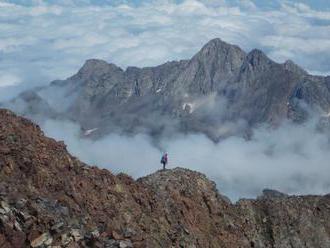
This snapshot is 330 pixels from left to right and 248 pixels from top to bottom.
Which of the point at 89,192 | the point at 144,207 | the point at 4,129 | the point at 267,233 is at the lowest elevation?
the point at 267,233

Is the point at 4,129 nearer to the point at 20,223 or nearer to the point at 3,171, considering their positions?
the point at 3,171

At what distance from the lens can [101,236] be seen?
176ft

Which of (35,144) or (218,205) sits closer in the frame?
(35,144)

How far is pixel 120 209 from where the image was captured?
253 ft

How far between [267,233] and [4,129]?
151 feet

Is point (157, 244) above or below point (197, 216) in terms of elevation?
above

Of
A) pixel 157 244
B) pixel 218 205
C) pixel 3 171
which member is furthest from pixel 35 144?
pixel 218 205

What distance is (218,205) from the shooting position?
98688 mm

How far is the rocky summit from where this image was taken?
171 ft

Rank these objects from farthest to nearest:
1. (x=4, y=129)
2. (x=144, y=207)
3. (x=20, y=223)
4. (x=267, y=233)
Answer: (x=267, y=233)
(x=144, y=207)
(x=4, y=129)
(x=20, y=223)

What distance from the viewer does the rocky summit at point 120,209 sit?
52.1 meters

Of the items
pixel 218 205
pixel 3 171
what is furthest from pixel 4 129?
pixel 218 205

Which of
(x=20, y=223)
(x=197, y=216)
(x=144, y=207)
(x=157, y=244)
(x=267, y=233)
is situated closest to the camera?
(x=20, y=223)

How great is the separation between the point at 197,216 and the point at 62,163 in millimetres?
23290
